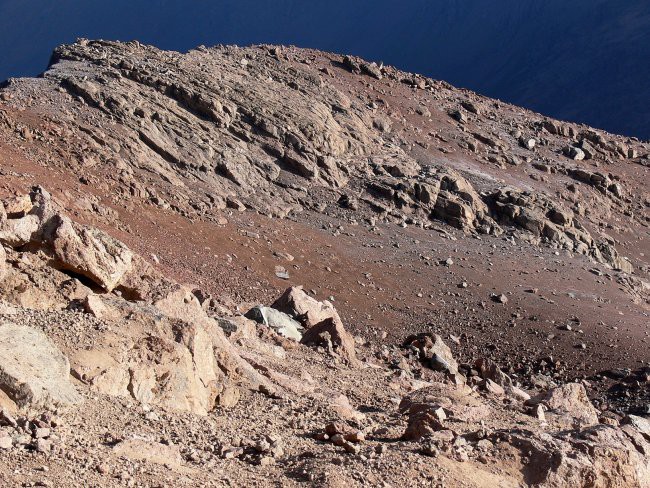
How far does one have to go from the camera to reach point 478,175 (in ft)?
99.5

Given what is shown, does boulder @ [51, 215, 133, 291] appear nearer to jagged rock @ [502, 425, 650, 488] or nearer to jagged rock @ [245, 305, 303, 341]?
jagged rock @ [245, 305, 303, 341]

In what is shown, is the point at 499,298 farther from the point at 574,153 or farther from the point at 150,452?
the point at 150,452

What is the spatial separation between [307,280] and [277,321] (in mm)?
6798

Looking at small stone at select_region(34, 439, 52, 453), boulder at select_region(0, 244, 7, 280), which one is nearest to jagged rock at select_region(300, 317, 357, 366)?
boulder at select_region(0, 244, 7, 280)

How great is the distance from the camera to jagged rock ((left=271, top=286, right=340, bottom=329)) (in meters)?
15.3

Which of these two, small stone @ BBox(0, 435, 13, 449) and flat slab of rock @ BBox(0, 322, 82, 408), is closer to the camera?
small stone @ BBox(0, 435, 13, 449)

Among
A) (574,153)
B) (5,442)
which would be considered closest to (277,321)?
(5,442)

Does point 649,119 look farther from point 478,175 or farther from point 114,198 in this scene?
point 114,198

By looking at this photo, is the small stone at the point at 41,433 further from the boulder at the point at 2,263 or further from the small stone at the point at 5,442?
the boulder at the point at 2,263

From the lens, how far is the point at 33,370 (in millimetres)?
6398

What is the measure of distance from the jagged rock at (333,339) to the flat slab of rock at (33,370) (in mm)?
6764

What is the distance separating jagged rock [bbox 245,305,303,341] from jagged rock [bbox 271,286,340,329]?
640 mm

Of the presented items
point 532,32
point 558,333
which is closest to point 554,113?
point 532,32

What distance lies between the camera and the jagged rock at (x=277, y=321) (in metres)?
13.9
